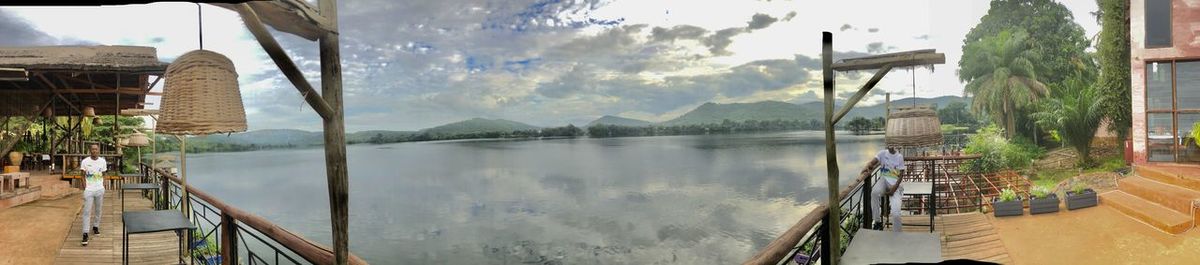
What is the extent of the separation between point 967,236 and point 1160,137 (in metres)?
2.64

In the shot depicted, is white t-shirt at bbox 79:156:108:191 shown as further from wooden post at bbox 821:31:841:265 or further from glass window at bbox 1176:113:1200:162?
glass window at bbox 1176:113:1200:162

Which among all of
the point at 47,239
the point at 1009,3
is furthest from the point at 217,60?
the point at 1009,3

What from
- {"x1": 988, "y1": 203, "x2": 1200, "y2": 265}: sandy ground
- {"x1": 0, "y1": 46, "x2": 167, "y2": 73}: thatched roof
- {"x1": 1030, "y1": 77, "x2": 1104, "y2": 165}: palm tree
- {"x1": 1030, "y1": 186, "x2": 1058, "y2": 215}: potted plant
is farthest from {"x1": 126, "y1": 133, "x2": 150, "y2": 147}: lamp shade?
{"x1": 1030, "y1": 77, "x2": 1104, "y2": 165}: palm tree

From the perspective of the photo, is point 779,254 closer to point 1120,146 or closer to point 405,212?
point 1120,146

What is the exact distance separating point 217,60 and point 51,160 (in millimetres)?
9140

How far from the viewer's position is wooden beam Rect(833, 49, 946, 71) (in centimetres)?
265

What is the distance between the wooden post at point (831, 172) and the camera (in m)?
2.34

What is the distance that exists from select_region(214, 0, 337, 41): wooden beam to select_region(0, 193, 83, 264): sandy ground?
3752 mm

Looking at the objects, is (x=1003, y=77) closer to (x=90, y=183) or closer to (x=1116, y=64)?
(x=1116, y=64)

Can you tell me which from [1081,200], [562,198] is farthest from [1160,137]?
[562,198]

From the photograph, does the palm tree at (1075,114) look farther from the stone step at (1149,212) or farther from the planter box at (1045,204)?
the planter box at (1045,204)

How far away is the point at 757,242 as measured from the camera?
48.9 feet

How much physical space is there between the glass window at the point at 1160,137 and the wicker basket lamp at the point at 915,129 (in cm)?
380

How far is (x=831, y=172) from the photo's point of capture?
2531mm
